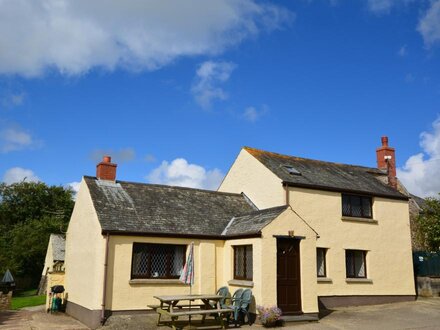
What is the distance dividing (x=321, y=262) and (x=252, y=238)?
5.26m

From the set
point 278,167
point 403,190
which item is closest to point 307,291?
point 278,167

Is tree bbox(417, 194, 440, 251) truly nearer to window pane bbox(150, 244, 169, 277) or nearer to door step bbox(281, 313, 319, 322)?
door step bbox(281, 313, 319, 322)

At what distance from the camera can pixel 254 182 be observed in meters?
21.8

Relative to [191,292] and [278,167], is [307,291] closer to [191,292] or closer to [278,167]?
[191,292]

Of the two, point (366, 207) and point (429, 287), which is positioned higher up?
point (366, 207)

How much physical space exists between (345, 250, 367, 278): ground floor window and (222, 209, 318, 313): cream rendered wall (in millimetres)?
4826

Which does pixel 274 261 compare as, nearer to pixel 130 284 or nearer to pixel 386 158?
pixel 130 284

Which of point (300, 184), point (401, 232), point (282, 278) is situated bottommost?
point (282, 278)

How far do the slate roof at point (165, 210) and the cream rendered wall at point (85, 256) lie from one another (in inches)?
23.3

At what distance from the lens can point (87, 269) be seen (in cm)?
1727

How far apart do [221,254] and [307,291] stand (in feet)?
12.6

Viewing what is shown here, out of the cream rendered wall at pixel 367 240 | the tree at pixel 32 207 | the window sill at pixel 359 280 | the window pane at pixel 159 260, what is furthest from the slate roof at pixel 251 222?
the tree at pixel 32 207

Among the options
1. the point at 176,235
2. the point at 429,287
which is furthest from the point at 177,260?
the point at 429,287

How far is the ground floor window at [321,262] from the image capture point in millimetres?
19922
